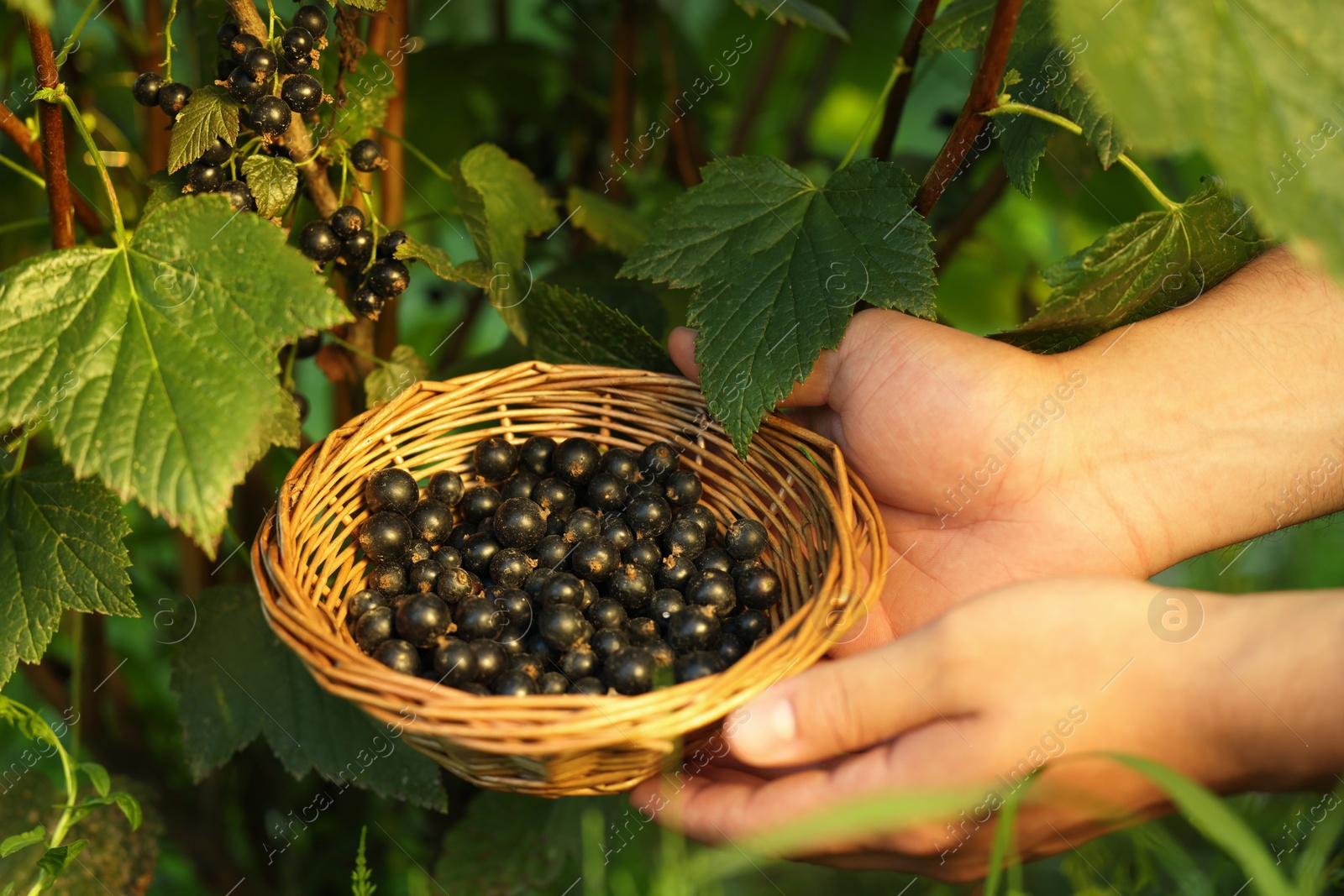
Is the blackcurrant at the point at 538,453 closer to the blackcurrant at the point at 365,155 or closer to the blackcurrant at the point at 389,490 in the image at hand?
the blackcurrant at the point at 389,490

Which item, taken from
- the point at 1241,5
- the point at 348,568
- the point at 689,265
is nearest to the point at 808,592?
the point at 689,265

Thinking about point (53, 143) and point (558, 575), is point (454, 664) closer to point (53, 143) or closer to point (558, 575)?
point (558, 575)

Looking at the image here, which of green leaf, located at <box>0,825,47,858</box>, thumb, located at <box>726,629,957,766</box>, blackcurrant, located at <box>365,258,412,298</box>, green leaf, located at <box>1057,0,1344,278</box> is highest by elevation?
green leaf, located at <box>1057,0,1344,278</box>

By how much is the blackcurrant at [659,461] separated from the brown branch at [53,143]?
695 millimetres

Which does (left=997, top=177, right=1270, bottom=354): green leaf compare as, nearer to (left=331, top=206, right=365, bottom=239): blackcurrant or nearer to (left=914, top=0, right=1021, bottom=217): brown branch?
(left=914, top=0, right=1021, bottom=217): brown branch

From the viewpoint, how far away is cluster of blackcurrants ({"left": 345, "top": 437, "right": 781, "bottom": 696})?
105cm

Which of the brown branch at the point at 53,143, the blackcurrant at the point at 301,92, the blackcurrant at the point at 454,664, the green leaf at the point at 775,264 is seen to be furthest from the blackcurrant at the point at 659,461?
the brown branch at the point at 53,143

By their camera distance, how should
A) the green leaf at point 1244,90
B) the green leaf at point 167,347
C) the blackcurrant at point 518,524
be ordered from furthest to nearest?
the blackcurrant at point 518,524, the green leaf at point 167,347, the green leaf at point 1244,90

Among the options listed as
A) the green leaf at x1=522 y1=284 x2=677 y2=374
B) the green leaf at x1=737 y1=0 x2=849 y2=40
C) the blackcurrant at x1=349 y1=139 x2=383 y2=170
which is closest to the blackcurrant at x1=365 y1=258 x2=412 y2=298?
the blackcurrant at x1=349 y1=139 x2=383 y2=170

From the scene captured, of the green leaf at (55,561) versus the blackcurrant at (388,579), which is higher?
the green leaf at (55,561)

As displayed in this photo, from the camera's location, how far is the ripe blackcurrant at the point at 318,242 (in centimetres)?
102

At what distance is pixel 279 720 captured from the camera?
1.19 metres

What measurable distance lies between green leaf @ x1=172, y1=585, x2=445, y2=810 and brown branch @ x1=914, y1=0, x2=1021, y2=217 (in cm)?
89

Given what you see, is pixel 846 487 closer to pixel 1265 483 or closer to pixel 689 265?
pixel 689 265
